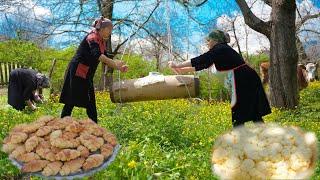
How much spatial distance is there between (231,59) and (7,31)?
19674 millimetres

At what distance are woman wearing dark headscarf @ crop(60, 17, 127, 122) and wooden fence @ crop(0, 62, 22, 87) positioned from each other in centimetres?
1874

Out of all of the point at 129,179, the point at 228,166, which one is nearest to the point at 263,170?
the point at 228,166

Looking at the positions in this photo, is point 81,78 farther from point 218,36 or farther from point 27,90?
point 27,90

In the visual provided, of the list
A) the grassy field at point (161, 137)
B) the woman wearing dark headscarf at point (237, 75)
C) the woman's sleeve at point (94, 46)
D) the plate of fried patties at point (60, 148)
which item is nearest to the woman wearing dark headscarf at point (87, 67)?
the woman's sleeve at point (94, 46)

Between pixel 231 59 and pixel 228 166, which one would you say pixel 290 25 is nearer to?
pixel 231 59

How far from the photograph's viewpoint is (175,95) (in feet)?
25.8

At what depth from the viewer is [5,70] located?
25156mm

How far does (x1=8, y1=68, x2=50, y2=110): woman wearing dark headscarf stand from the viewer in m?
11.0

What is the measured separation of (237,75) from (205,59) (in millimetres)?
437

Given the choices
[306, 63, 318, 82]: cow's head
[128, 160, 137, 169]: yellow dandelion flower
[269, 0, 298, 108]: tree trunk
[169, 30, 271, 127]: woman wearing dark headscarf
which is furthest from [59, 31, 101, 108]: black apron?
[306, 63, 318, 82]: cow's head

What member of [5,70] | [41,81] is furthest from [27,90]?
[5,70]

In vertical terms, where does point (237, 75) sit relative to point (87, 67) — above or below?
below

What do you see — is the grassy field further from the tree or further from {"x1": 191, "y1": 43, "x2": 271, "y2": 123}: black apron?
the tree

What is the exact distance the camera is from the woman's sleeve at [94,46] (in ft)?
21.9
